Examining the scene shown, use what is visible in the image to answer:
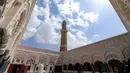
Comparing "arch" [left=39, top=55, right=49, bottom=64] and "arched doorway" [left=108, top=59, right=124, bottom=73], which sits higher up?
"arch" [left=39, top=55, right=49, bottom=64]

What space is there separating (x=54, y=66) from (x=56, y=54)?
1943 mm

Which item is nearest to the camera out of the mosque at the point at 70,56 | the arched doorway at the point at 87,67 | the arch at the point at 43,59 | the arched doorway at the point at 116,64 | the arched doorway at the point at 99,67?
the mosque at the point at 70,56

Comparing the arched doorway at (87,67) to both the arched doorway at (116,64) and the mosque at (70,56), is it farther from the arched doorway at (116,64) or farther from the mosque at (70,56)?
the arched doorway at (116,64)

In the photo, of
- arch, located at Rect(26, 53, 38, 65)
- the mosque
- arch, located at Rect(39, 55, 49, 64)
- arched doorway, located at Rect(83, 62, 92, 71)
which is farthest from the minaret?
arched doorway, located at Rect(83, 62, 92, 71)

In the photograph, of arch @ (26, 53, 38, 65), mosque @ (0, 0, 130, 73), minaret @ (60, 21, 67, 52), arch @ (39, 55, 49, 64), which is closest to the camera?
mosque @ (0, 0, 130, 73)

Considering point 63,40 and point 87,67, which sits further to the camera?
point 63,40

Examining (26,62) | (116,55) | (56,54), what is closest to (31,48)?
(26,62)

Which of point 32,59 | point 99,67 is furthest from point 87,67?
point 32,59

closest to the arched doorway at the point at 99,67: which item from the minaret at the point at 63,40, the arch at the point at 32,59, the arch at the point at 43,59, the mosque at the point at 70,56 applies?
the mosque at the point at 70,56

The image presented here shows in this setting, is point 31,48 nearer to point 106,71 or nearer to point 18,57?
point 18,57

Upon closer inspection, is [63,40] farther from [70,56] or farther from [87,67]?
[87,67]

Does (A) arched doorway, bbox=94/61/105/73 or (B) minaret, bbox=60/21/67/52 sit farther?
(B) minaret, bbox=60/21/67/52

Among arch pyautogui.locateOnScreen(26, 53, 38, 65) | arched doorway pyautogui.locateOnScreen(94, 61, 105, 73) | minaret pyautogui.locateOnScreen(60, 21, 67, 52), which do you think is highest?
minaret pyautogui.locateOnScreen(60, 21, 67, 52)

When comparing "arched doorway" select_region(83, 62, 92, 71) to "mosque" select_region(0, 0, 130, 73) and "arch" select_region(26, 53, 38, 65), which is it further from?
"arch" select_region(26, 53, 38, 65)
